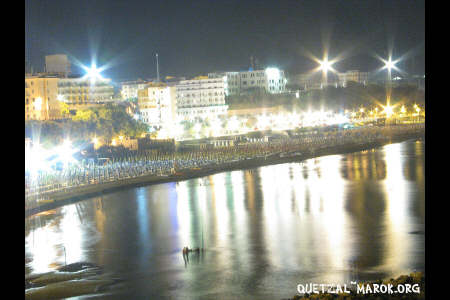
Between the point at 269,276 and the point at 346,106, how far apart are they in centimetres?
2547

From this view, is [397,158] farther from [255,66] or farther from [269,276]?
[255,66]

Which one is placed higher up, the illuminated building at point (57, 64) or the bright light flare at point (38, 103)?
the illuminated building at point (57, 64)

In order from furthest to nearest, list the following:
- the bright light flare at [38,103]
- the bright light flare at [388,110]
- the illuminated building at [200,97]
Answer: the illuminated building at [200,97] → the bright light flare at [388,110] → the bright light flare at [38,103]

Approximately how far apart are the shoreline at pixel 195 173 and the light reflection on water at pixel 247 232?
12.9 inches

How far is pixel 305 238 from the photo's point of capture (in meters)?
6.57

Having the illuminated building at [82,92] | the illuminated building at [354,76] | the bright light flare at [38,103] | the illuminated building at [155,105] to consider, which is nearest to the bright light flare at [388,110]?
the illuminated building at [155,105]

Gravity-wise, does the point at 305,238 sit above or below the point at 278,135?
below

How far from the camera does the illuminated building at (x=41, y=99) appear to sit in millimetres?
18250

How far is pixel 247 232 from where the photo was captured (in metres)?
7.07

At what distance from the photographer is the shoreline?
389 inches

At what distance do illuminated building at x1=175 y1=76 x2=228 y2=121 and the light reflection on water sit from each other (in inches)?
658

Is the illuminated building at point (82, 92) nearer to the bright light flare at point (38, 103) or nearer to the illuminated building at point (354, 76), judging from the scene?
the bright light flare at point (38, 103)
